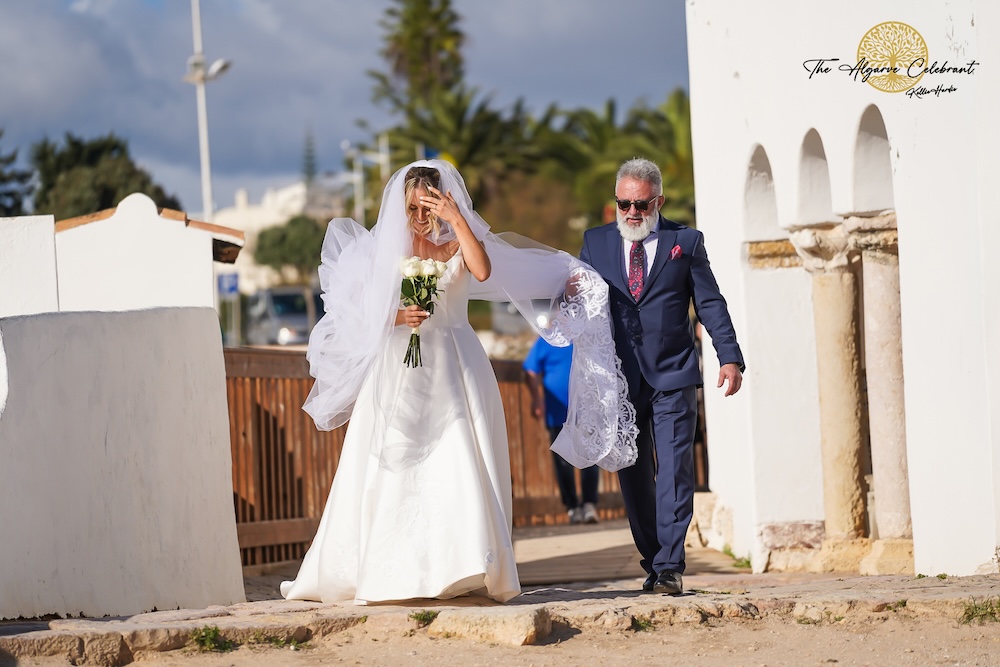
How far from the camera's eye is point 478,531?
6238 millimetres

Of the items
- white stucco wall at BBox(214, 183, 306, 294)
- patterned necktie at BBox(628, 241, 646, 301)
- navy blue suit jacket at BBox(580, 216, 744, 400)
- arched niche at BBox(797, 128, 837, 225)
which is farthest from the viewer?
white stucco wall at BBox(214, 183, 306, 294)

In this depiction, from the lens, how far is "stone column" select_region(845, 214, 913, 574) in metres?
8.84

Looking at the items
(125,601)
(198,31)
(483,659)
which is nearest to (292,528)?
(125,601)

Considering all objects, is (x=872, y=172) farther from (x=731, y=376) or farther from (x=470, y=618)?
(x=470, y=618)

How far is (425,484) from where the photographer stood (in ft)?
20.9

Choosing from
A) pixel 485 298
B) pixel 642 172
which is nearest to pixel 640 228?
pixel 642 172

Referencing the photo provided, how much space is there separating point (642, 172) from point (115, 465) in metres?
3.01

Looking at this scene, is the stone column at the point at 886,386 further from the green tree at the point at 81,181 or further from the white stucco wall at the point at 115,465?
the green tree at the point at 81,181

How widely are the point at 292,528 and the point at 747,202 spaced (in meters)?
4.29

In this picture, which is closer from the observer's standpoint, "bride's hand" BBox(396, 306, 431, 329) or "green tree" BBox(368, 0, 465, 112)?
"bride's hand" BBox(396, 306, 431, 329)

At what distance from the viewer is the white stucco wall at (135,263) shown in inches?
403

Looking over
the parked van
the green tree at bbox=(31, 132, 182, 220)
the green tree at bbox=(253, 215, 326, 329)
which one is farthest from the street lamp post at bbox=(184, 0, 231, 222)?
the green tree at bbox=(253, 215, 326, 329)

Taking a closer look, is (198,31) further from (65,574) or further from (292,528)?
(65,574)

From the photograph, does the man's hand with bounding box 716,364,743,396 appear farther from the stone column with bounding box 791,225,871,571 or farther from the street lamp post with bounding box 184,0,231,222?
the street lamp post with bounding box 184,0,231,222
